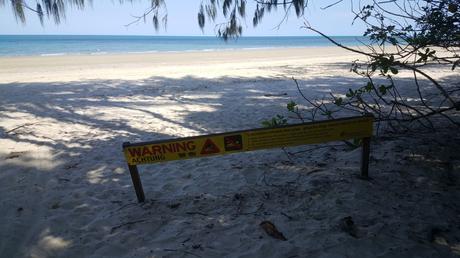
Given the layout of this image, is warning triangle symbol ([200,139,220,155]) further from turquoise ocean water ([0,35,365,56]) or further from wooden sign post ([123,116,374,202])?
turquoise ocean water ([0,35,365,56])

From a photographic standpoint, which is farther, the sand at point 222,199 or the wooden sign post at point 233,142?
the wooden sign post at point 233,142

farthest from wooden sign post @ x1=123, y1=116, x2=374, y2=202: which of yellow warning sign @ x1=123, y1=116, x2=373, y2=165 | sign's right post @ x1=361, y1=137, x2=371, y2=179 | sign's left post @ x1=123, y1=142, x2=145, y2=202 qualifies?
sign's right post @ x1=361, y1=137, x2=371, y2=179

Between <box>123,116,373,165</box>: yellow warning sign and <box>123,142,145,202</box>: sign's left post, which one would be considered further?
<box>123,142,145,202</box>: sign's left post

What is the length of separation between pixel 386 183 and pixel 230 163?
82.2 inches

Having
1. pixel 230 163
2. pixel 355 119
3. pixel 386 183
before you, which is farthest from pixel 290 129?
pixel 230 163

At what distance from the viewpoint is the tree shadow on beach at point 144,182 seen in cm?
326

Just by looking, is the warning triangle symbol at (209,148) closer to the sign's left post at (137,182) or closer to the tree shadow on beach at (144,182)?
the tree shadow on beach at (144,182)

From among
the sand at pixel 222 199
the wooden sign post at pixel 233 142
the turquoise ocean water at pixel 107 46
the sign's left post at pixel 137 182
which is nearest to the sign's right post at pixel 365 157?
the sand at pixel 222 199

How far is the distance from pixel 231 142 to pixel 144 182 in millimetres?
1662

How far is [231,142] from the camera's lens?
134 inches

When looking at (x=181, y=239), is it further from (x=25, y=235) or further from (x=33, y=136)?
(x=33, y=136)

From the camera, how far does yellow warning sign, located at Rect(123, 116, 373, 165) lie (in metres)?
3.41

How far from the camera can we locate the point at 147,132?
6.65m

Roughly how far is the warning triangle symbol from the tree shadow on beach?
26.6 inches
